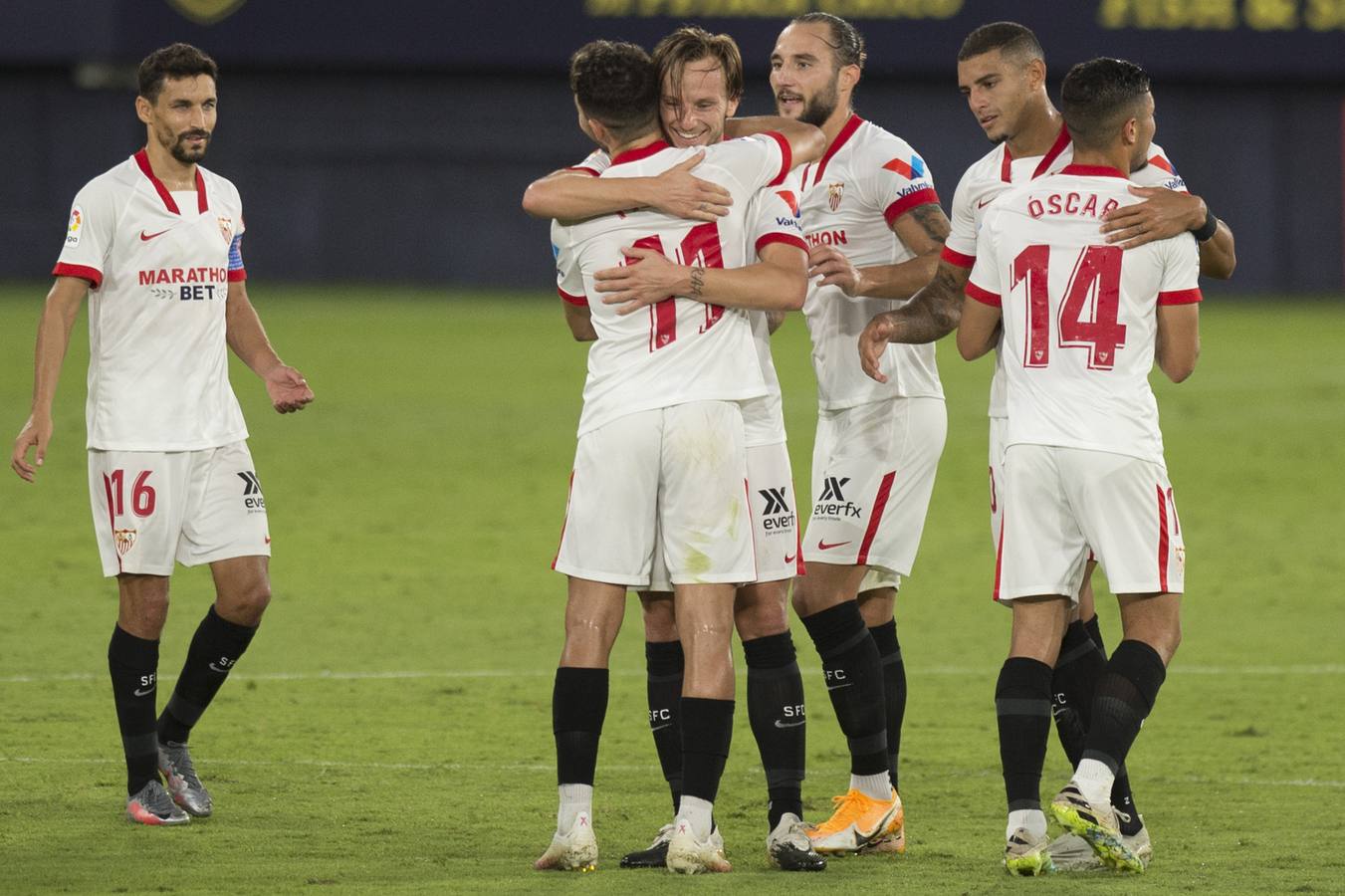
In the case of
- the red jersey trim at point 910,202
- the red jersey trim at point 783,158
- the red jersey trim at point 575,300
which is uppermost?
the red jersey trim at point 783,158

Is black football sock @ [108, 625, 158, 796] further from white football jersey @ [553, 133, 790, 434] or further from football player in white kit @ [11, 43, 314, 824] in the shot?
white football jersey @ [553, 133, 790, 434]

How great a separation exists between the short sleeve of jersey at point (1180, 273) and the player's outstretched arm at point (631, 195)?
121 centimetres

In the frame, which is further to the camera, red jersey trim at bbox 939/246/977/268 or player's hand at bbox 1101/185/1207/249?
red jersey trim at bbox 939/246/977/268

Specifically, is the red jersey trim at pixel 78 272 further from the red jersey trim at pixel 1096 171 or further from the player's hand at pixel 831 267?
the red jersey trim at pixel 1096 171

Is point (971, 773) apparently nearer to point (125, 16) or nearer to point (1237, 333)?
point (1237, 333)

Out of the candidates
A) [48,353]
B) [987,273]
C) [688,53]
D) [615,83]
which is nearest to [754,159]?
[688,53]

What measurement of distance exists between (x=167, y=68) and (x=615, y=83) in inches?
71.5

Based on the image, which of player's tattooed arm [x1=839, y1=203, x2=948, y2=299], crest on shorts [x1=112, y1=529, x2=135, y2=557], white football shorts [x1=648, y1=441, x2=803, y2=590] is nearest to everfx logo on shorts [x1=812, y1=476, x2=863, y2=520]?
player's tattooed arm [x1=839, y1=203, x2=948, y2=299]

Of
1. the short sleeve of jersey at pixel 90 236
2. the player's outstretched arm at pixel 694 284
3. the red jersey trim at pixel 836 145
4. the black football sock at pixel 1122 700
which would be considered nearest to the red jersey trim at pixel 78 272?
the short sleeve of jersey at pixel 90 236

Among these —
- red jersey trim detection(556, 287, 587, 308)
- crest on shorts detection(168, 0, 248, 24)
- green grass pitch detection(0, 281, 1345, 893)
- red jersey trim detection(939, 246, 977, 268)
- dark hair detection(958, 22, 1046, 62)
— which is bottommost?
green grass pitch detection(0, 281, 1345, 893)

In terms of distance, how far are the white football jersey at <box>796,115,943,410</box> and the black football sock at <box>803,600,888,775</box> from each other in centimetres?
77

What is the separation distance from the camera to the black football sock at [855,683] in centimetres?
589

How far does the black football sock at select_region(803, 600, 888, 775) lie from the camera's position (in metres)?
5.89

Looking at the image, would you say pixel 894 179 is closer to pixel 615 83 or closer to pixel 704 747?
pixel 615 83
